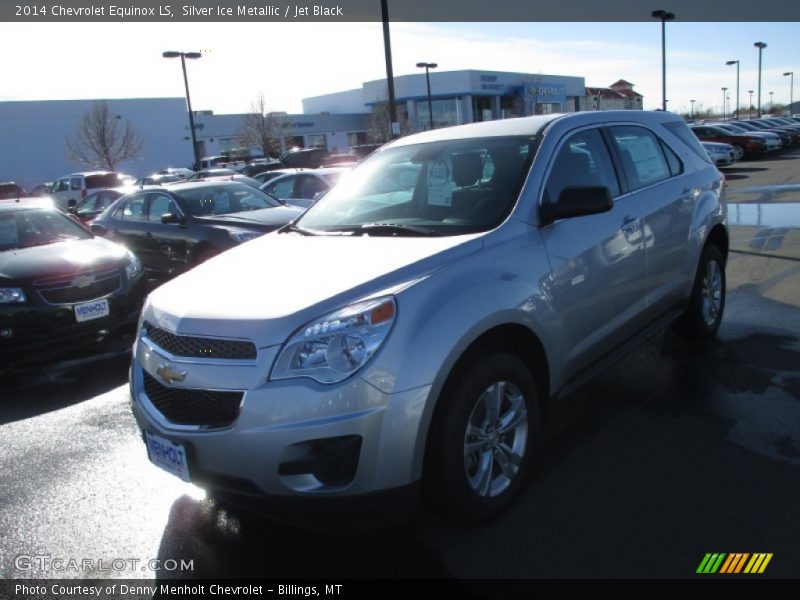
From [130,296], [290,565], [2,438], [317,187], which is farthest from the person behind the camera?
[317,187]

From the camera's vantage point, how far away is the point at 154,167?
54719 millimetres

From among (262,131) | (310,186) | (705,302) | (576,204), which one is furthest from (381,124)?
(576,204)

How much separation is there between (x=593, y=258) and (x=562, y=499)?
52.2 inches

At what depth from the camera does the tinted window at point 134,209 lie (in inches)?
407

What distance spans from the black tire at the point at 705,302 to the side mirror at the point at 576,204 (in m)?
2.11

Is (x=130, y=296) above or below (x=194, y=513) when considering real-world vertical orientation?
above

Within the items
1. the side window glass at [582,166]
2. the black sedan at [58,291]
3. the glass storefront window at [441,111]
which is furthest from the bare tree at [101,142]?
the side window glass at [582,166]

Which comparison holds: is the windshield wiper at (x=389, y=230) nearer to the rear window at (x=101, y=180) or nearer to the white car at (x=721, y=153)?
the rear window at (x=101, y=180)

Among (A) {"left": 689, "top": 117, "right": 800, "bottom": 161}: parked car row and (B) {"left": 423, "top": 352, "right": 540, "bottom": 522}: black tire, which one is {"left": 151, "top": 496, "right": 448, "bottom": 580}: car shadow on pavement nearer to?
(B) {"left": 423, "top": 352, "right": 540, "bottom": 522}: black tire

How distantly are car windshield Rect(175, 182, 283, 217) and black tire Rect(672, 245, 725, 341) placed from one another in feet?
21.2

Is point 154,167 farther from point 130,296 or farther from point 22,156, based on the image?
point 130,296

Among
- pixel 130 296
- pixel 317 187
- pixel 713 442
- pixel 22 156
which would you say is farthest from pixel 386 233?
pixel 22 156

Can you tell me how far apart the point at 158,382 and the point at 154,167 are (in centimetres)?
5624

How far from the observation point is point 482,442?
3.08 metres
